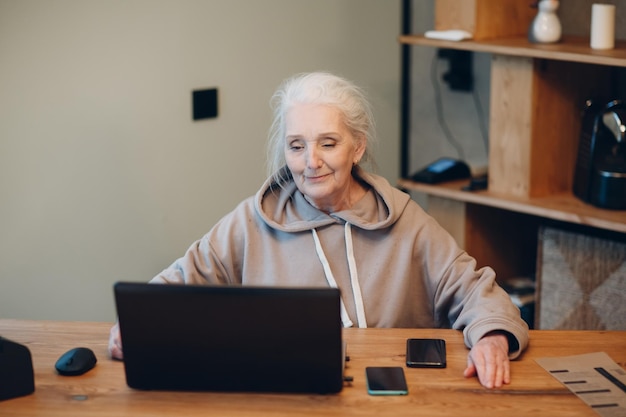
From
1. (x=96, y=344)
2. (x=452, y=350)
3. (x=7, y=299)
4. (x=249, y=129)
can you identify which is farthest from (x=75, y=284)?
(x=452, y=350)

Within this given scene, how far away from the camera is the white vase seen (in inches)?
124

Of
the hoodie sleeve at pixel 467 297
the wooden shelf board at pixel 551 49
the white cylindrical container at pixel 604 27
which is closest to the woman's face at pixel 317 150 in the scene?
the hoodie sleeve at pixel 467 297

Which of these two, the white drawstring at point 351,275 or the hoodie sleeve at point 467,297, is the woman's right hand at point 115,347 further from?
the hoodie sleeve at point 467,297

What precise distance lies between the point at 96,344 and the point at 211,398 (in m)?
0.38

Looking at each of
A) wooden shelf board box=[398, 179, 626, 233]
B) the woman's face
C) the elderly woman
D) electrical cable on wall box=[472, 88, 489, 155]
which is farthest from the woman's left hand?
electrical cable on wall box=[472, 88, 489, 155]

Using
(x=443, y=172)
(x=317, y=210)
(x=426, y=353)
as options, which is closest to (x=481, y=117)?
(x=443, y=172)

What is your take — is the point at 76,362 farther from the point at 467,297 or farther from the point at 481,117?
the point at 481,117

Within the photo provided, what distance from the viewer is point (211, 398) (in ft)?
5.87

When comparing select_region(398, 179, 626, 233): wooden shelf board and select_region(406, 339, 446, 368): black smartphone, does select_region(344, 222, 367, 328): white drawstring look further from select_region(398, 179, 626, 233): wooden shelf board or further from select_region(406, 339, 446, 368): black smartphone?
select_region(398, 179, 626, 233): wooden shelf board

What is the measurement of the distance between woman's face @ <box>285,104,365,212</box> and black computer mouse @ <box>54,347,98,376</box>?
63cm

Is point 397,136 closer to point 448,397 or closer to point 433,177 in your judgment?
point 433,177

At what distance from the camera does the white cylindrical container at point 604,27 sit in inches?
119

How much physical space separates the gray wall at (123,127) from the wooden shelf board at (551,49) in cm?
56

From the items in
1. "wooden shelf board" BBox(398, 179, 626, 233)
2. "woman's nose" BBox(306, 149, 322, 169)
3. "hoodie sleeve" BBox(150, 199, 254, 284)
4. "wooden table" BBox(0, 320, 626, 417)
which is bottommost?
"wooden table" BBox(0, 320, 626, 417)
